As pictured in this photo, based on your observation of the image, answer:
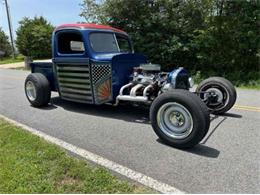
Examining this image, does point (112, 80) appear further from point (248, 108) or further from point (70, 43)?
point (248, 108)

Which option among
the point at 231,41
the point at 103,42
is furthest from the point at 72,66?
the point at 231,41

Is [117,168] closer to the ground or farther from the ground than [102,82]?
closer to the ground

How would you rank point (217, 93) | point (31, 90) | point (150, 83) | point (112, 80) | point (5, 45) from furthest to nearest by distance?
point (5, 45)
point (31, 90)
point (217, 93)
point (112, 80)
point (150, 83)

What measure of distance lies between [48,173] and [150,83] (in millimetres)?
2743

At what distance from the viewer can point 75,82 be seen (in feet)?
19.7

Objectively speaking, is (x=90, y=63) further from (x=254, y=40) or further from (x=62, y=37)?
(x=254, y=40)

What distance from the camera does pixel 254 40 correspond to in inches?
419

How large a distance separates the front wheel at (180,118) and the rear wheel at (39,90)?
135 inches

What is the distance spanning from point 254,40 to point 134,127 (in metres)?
7.99

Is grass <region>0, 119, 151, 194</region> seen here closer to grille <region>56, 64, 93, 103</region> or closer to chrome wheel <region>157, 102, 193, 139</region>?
chrome wheel <region>157, 102, 193, 139</region>

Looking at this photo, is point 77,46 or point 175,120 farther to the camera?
point 77,46

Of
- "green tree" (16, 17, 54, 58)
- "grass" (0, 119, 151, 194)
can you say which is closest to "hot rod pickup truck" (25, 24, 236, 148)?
"grass" (0, 119, 151, 194)

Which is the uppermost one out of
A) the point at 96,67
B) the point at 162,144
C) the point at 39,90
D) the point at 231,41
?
the point at 231,41

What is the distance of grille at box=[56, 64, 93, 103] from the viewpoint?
5.80 m
